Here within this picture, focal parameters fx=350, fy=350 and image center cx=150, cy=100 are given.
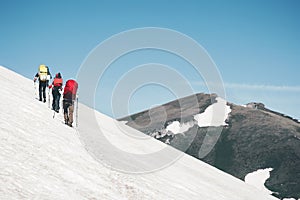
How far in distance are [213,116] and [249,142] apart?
33.7 m

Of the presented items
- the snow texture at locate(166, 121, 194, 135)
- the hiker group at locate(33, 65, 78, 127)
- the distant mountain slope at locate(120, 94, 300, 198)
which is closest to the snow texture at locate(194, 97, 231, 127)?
the distant mountain slope at locate(120, 94, 300, 198)

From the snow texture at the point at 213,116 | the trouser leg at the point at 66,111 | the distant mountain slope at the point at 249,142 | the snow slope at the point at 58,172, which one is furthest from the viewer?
the snow texture at the point at 213,116

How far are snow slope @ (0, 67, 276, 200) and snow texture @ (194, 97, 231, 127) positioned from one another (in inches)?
6051

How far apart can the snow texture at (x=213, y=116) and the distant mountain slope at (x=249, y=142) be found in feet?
8.23

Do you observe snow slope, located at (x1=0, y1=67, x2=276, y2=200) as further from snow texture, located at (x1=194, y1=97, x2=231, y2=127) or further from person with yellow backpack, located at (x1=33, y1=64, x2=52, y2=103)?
snow texture, located at (x1=194, y1=97, x2=231, y2=127)

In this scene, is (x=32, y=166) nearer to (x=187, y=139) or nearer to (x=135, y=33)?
(x=135, y=33)

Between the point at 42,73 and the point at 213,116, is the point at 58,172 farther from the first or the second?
the point at 213,116

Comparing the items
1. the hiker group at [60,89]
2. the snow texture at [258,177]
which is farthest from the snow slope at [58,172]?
the snow texture at [258,177]

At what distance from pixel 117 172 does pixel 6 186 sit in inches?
269

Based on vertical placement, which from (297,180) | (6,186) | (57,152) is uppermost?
(297,180)

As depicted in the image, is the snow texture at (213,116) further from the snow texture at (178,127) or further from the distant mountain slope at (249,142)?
the snow texture at (178,127)

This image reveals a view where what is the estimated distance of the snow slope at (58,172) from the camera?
1129cm

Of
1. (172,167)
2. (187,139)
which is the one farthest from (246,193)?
(187,139)

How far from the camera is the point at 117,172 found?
1628cm
